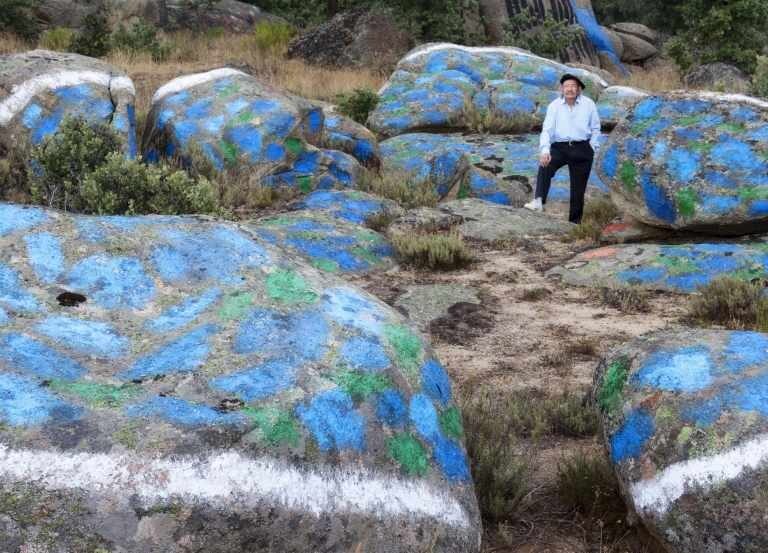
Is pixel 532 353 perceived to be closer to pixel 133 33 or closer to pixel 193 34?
pixel 133 33

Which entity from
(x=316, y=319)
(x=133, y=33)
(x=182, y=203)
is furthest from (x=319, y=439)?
→ (x=133, y=33)

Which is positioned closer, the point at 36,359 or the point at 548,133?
the point at 36,359

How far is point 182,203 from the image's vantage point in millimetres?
6062

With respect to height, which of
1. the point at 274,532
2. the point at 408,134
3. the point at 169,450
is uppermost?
the point at 169,450

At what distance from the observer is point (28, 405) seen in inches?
82.7

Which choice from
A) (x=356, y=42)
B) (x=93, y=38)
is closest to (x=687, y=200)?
(x=356, y=42)

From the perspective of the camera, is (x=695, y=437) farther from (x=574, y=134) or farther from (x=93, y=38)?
(x=93, y=38)

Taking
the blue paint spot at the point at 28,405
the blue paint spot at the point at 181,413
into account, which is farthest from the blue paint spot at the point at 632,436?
the blue paint spot at the point at 28,405

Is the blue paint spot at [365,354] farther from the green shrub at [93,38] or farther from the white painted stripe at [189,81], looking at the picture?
the green shrub at [93,38]

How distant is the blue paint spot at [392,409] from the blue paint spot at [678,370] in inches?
36.2

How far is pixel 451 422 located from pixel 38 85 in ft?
23.6

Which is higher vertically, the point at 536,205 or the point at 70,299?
the point at 70,299

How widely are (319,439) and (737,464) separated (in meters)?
1.26

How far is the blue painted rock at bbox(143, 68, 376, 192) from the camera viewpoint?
352 inches
